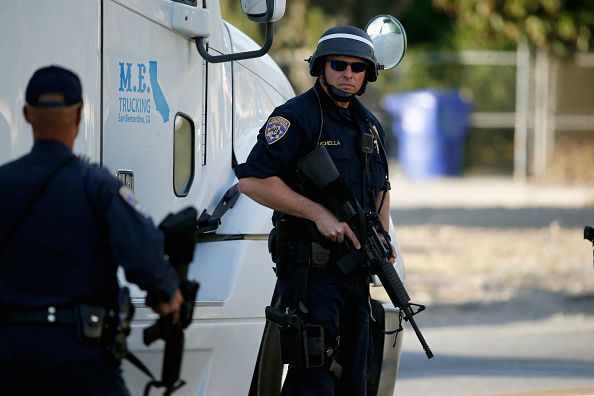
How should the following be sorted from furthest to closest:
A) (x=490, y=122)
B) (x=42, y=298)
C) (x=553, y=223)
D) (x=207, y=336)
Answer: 1. (x=490, y=122)
2. (x=553, y=223)
3. (x=207, y=336)
4. (x=42, y=298)

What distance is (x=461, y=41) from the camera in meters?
27.3

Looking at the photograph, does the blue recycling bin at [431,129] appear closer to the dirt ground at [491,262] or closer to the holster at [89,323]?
the dirt ground at [491,262]

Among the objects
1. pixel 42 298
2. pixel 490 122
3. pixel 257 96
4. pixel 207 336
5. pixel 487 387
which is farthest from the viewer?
pixel 490 122

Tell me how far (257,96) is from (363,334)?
134cm

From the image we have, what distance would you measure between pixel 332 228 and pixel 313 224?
0.11m

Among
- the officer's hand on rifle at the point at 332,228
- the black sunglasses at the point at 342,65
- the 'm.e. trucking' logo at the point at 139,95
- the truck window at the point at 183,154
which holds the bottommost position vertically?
the officer's hand on rifle at the point at 332,228

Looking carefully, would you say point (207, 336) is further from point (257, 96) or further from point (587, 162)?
point (587, 162)

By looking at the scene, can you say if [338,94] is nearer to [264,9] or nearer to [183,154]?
[264,9]

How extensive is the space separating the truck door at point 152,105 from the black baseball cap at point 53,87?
852mm

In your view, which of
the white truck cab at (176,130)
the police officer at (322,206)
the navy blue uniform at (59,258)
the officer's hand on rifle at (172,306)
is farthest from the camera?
the police officer at (322,206)

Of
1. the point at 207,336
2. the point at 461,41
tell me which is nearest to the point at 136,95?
the point at 207,336

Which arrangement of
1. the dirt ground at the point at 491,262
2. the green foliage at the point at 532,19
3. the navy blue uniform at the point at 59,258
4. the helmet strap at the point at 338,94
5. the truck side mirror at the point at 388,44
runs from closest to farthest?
the navy blue uniform at the point at 59,258 < the helmet strap at the point at 338,94 < the truck side mirror at the point at 388,44 < the dirt ground at the point at 491,262 < the green foliage at the point at 532,19

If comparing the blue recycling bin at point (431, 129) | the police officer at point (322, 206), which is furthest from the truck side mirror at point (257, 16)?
the blue recycling bin at point (431, 129)

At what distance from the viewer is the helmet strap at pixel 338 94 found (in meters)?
5.22
